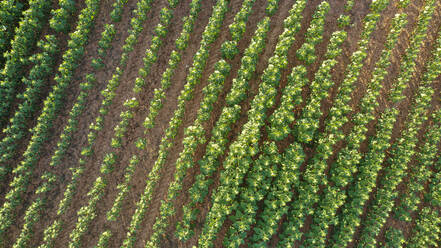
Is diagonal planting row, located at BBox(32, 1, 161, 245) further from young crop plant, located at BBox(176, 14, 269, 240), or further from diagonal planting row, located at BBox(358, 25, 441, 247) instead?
diagonal planting row, located at BBox(358, 25, 441, 247)

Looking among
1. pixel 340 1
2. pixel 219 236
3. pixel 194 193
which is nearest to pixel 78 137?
pixel 194 193

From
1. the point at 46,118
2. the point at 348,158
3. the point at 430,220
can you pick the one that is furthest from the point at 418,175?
the point at 46,118

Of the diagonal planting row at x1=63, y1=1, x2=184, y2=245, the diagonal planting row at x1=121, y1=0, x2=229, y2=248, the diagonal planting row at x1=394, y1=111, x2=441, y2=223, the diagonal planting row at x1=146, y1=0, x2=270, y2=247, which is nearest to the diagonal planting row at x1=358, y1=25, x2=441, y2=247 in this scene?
the diagonal planting row at x1=394, y1=111, x2=441, y2=223

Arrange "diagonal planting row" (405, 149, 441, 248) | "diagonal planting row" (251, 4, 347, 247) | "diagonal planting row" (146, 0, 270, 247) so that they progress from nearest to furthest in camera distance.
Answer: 1. "diagonal planting row" (251, 4, 347, 247)
2. "diagonal planting row" (146, 0, 270, 247)
3. "diagonal planting row" (405, 149, 441, 248)

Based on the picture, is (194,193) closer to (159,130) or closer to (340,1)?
(159,130)

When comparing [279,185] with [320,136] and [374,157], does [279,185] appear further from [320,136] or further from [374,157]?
[374,157]

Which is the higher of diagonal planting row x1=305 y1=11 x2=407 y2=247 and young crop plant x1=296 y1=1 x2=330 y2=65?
young crop plant x1=296 y1=1 x2=330 y2=65

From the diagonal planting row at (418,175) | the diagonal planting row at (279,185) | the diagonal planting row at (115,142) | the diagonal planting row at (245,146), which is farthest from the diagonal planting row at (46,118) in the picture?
the diagonal planting row at (418,175)
